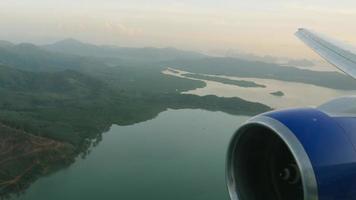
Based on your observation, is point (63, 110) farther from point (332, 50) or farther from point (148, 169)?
point (332, 50)

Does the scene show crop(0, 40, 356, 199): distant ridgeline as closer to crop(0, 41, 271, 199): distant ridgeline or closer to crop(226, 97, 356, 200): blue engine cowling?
crop(0, 41, 271, 199): distant ridgeline

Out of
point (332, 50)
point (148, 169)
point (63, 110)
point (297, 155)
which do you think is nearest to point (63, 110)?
point (63, 110)

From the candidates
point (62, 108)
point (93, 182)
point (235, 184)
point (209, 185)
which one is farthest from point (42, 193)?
point (62, 108)

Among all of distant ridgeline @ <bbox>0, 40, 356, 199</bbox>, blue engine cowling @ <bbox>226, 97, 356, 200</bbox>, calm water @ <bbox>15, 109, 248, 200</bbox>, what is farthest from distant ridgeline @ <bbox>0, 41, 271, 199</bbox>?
blue engine cowling @ <bbox>226, 97, 356, 200</bbox>

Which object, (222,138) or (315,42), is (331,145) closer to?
(315,42)

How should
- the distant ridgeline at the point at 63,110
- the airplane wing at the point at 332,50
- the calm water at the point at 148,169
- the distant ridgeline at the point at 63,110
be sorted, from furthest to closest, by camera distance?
the distant ridgeline at the point at 63,110, the distant ridgeline at the point at 63,110, the calm water at the point at 148,169, the airplane wing at the point at 332,50

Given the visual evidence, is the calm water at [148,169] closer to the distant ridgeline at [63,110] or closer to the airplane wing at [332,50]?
the distant ridgeline at [63,110]

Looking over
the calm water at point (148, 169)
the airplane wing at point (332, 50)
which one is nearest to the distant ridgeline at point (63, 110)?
the calm water at point (148, 169)
